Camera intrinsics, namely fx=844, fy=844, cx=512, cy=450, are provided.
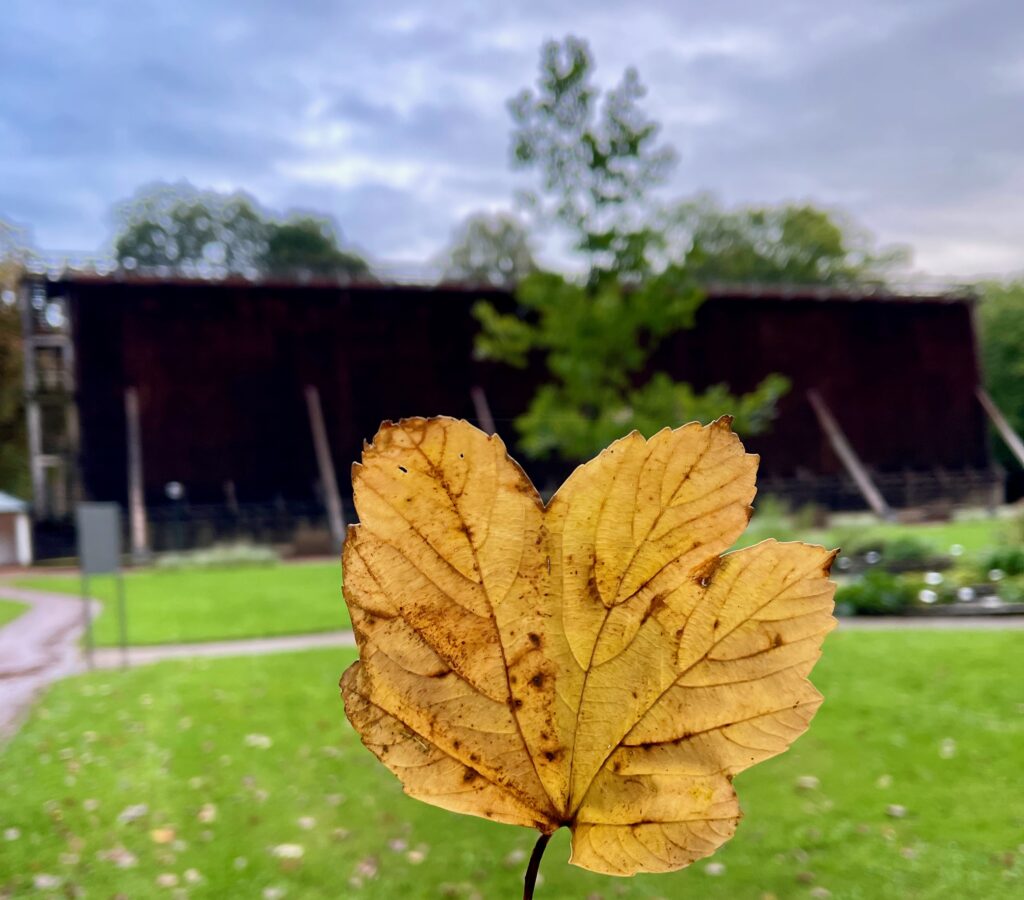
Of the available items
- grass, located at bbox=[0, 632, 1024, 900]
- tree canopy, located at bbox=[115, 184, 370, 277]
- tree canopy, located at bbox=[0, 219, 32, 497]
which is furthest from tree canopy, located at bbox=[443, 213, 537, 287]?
grass, located at bbox=[0, 632, 1024, 900]

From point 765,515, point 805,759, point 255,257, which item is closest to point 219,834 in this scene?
point 805,759

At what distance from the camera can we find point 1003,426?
941cm

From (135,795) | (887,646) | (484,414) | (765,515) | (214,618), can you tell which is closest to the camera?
(135,795)

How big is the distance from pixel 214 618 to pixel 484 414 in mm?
3167

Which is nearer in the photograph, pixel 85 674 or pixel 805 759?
pixel 805 759

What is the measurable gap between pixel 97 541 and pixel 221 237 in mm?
7514

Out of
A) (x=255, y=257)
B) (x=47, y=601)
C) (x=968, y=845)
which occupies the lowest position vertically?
(x=47, y=601)

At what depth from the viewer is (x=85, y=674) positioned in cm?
307

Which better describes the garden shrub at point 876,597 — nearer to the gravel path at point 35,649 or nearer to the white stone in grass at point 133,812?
the white stone in grass at point 133,812

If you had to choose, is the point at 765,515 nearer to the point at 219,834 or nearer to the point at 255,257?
the point at 219,834

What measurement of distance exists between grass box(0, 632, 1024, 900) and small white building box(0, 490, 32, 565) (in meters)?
5.83

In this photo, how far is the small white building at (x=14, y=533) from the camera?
7547mm

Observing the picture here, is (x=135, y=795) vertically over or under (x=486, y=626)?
under

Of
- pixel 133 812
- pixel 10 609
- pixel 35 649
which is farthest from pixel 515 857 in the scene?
pixel 10 609
